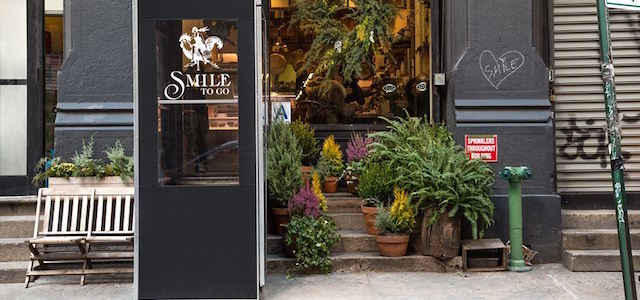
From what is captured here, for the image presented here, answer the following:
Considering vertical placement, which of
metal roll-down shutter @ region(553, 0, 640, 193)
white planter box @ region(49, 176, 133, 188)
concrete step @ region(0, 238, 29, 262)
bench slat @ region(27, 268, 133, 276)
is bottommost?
bench slat @ region(27, 268, 133, 276)

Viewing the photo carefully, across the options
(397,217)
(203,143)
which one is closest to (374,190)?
(397,217)

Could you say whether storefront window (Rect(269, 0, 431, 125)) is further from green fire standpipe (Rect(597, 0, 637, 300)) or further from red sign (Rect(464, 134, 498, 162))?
green fire standpipe (Rect(597, 0, 637, 300))

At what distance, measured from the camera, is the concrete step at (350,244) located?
7.41 metres

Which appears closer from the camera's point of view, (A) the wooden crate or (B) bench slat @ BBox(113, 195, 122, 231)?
(B) bench slat @ BBox(113, 195, 122, 231)

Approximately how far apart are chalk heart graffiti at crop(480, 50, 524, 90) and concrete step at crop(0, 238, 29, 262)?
5.83 m

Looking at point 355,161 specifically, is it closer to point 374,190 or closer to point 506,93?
point 374,190

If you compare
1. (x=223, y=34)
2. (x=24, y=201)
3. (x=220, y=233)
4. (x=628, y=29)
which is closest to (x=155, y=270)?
(x=220, y=233)

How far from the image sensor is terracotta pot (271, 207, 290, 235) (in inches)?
293

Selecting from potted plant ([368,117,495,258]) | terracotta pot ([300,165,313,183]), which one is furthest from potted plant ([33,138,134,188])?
potted plant ([368,117,495,258])

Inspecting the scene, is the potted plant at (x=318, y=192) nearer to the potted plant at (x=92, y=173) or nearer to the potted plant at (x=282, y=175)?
the potted plant at (x=282, y=175)

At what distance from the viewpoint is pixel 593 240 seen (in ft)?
24.4

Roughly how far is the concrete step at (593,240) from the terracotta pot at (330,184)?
9.58ft

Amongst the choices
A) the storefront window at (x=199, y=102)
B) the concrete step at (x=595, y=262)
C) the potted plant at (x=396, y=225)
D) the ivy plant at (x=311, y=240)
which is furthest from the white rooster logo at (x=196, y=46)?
the concrete step at (x=595, y=262)

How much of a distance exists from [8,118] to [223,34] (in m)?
4.51
